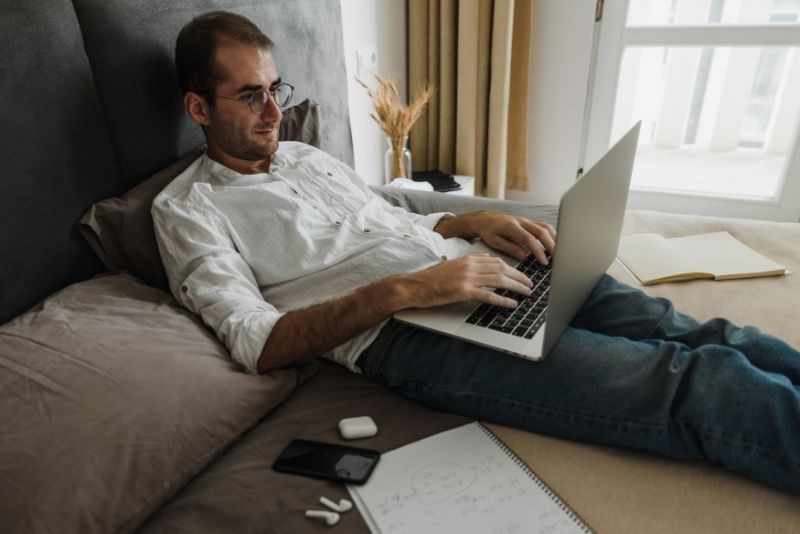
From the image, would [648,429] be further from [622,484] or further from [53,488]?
[53,488]

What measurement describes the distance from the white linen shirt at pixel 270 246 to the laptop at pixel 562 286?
0.18 m

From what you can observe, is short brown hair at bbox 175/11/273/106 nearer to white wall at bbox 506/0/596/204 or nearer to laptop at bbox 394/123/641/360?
laptop at bbox 394/123/641/360

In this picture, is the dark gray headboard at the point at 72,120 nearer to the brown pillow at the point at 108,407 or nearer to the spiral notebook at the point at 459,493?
the brown pillow at the point at 108,407

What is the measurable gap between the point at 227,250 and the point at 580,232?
67 cm

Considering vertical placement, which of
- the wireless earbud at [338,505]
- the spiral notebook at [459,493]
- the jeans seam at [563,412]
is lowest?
the spiral notebook at [459,493]

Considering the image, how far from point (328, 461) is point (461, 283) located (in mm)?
371

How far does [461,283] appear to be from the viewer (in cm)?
98

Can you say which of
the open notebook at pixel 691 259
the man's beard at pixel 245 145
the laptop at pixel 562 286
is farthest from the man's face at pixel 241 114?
the open notebook at pixel 691 259

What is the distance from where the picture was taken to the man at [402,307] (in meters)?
0.84

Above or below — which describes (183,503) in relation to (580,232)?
below

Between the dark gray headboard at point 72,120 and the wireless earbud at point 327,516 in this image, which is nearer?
the wireless earbud at point 327,516

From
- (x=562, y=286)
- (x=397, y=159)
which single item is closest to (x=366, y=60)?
(x=397, y=159)

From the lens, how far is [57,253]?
1.02 meters

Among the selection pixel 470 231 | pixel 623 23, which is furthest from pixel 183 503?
pixel 623 23
